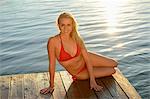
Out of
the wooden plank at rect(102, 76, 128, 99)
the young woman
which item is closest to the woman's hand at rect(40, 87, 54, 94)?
the young woman

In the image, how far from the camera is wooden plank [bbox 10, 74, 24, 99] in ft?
17.0

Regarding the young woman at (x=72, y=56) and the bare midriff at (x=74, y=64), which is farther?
the bare midriff at (x=74, y=64)

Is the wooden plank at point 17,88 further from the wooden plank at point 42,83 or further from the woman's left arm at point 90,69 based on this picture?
the woman's left arm at point 90,69

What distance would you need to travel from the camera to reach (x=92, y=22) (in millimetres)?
13148

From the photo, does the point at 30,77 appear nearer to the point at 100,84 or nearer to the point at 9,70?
the point at 100,84

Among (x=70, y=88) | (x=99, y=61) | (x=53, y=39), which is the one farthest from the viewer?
(x=99, y=61)

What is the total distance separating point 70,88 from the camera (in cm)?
539

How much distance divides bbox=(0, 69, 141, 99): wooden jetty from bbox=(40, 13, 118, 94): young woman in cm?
11

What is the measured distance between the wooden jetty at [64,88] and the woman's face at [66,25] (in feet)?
3.02

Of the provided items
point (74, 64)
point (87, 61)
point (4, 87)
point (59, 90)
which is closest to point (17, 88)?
point (4, 87)

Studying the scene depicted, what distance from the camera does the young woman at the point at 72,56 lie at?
5.13 m

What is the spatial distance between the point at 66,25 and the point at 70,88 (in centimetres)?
102

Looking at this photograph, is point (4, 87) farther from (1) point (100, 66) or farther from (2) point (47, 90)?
(1) point (100, 66)

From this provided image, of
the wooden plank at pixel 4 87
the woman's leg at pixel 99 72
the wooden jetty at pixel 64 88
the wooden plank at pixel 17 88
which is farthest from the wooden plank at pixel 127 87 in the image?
the wooden plank at pixel 4 87
